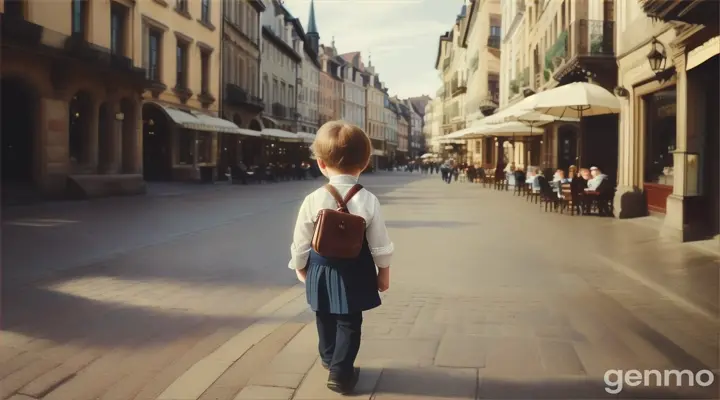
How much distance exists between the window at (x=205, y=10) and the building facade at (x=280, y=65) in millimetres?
14477

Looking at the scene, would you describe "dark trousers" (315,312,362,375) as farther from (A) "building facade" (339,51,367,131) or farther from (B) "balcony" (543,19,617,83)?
(A) "building facade" (339,51,367,131)

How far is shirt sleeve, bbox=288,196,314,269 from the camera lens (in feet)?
12.6

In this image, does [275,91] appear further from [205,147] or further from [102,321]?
[102,321]

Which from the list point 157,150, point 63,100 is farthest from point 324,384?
point 157,150

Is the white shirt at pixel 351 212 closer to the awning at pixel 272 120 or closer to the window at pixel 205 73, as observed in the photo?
the window at pixel 205 73

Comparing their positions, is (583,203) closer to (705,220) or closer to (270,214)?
(705,220)

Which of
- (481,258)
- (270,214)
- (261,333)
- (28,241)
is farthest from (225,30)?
(261,333)

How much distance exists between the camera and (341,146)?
3809 millimetres

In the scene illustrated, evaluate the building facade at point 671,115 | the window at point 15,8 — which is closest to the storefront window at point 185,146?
the window at point 15,8

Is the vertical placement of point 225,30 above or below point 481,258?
above

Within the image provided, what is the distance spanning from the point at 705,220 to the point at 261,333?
348 inches

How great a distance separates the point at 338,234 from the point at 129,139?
936 inches

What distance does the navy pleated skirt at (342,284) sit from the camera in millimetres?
3826

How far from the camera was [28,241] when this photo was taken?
36.5 ft
